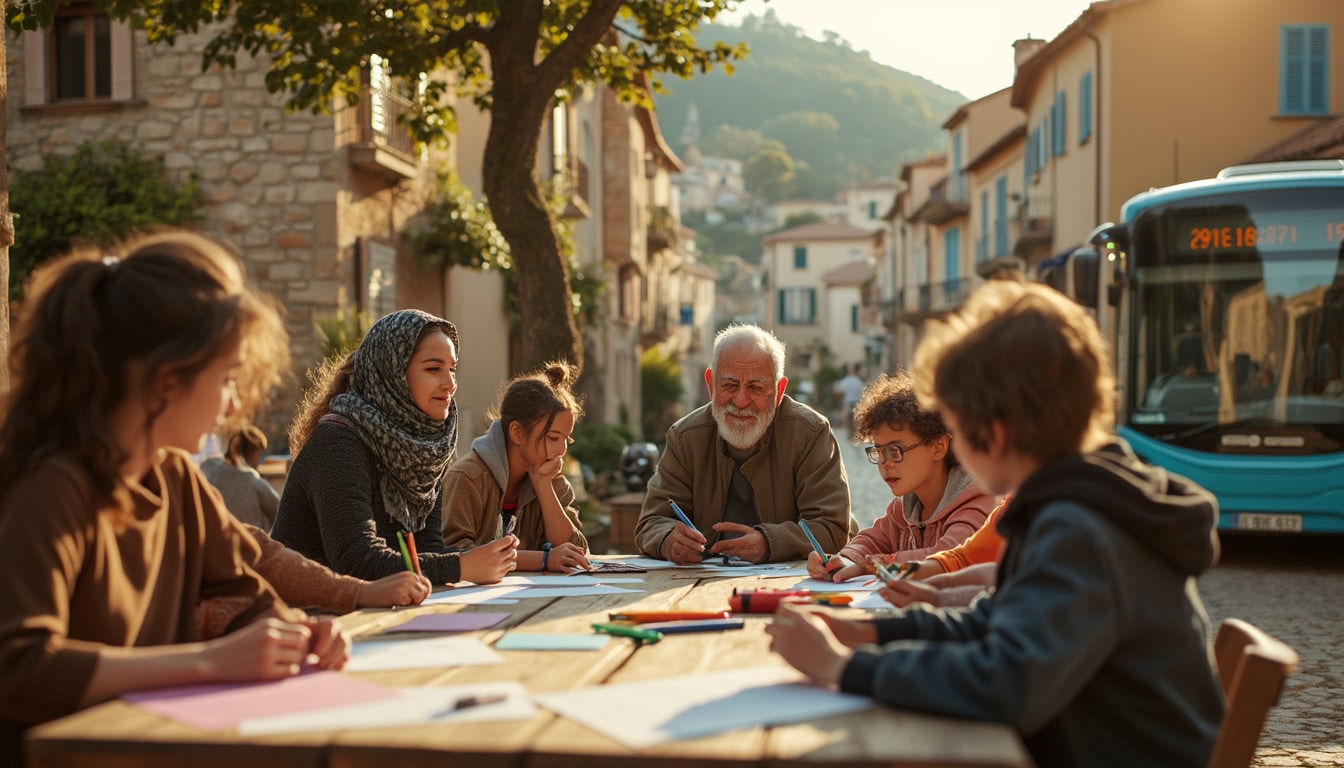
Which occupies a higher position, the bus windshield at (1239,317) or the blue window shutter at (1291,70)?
the blue window shutter at (1291,70)

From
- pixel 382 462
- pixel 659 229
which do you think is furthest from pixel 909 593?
pixel 659 229

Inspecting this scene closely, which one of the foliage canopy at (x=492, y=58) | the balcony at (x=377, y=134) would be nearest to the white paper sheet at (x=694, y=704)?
the foliage canopy at (x=492, y=58)

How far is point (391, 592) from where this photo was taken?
11.3 ft

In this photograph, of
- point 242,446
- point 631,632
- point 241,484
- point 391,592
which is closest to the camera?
point 631,632

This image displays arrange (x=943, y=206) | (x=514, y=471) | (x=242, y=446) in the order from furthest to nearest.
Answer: (x=943, y=206) < (x=242, y=446) < (x=514, y=471)

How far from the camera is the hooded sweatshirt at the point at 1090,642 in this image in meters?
2.02

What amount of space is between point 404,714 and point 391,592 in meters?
1.41

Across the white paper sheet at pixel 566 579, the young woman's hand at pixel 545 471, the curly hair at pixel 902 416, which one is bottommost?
the white paper sheet at pixel 566 579

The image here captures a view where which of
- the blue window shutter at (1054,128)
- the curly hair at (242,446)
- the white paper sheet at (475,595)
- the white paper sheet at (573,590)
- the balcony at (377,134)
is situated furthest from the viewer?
the blue window shutter at (1054,128)

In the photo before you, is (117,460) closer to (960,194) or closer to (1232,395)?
(1232,395)

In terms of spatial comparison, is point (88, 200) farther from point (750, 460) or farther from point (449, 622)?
point (449, 622)

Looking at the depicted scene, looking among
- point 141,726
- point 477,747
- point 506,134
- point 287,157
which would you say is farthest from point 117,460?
point 287,157

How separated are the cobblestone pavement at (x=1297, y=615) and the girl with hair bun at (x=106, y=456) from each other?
153 inches

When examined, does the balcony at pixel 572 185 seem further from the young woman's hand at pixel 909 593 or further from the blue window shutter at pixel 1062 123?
the young woman's hand at pixel 909 593
